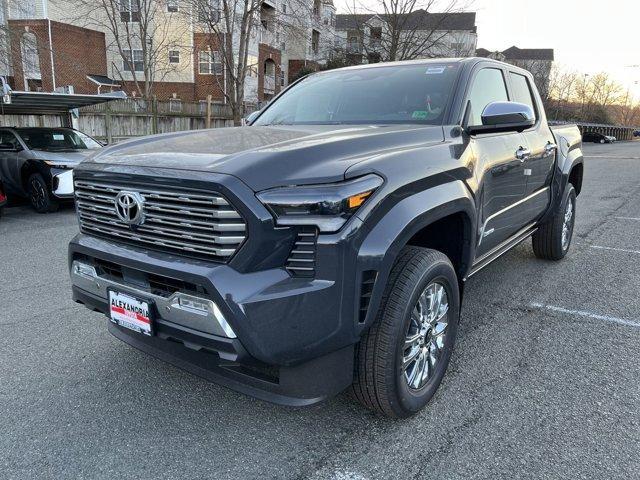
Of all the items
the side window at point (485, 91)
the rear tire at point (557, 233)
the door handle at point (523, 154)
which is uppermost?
the side window at point (485, 91)

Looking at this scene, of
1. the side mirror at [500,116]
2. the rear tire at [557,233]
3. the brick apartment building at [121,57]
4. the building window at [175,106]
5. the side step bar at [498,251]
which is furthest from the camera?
the brick apartment building at [121,57]

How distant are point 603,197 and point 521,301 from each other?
295 inches

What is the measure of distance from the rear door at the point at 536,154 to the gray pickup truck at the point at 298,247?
990 millimetres

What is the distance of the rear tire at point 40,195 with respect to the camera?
9.05m

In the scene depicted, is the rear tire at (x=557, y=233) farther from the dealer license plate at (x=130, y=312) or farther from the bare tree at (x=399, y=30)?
the bare tree at (x=399, y=30)

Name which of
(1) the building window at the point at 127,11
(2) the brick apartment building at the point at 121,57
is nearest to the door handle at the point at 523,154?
(1) the building window at the point at 127,11

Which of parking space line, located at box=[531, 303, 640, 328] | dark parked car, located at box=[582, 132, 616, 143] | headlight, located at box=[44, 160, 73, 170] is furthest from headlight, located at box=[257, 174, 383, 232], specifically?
dark parked car, located at box=[582, 132, 616, 143]

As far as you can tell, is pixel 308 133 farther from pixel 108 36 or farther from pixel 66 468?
pixel 108 36

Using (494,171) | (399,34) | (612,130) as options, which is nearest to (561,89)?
(612,130)

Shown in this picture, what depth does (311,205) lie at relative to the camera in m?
2.16

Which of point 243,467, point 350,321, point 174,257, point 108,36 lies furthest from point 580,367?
point 108,36

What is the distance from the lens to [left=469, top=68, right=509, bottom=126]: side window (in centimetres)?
355

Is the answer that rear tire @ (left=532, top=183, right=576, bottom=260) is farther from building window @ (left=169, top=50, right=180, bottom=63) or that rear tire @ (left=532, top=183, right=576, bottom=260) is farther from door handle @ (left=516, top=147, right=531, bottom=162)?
building window @ (left=169, top=50, right=180, bottom=63)

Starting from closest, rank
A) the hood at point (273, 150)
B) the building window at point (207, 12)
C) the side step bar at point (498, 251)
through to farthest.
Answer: the hood at point (273, 150), the side step bar at point (498, 251), the building window at point (207, 12)
